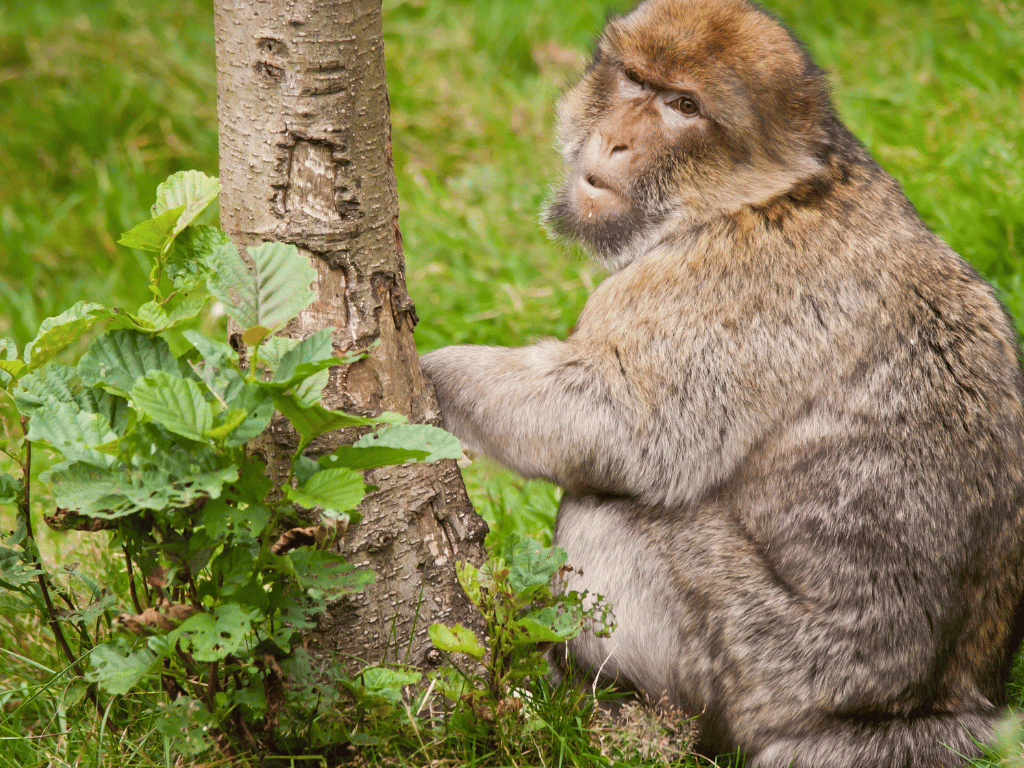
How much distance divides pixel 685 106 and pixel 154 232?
1673 mm

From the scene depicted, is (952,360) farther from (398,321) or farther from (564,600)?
(398,321)

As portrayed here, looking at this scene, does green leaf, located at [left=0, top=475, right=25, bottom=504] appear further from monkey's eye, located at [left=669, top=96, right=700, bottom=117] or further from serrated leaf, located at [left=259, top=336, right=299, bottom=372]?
monkey's eye, located at [left=669, top=96, right=700, bottom=117]

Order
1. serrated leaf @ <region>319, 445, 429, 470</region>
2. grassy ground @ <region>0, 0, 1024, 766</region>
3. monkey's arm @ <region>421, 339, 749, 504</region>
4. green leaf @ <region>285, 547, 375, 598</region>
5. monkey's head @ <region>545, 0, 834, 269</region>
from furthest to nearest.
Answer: grassy ground @ <region>0, 0, 1024, 766</region> < monkey's head @ <region>545, 0, 834, 269</region> < monkey's arm @ <region>421, 339, 749, 504</region> < green leaf @ <region>285, 547, 375, 598</region> < serrated leaf @ <region>319, 445, 429, 470</region>

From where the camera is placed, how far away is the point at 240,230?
99.4 inches

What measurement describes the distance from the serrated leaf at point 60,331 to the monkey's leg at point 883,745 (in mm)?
2079

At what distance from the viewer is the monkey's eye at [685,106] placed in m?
3.09

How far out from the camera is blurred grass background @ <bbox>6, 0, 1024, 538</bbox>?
522 cm

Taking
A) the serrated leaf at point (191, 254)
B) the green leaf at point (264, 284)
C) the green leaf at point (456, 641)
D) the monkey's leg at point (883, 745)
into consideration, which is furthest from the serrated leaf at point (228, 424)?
the monkey's leg at point (883, 745)

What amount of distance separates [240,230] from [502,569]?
1.07 meters

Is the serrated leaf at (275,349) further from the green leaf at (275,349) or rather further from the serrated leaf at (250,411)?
the serrated leaf at (250,411)

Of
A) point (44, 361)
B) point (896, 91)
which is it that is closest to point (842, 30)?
point (896, 91)

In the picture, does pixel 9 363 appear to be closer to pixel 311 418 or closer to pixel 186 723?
pixel 311 418

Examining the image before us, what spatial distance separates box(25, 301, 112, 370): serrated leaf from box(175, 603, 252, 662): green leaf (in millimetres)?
668

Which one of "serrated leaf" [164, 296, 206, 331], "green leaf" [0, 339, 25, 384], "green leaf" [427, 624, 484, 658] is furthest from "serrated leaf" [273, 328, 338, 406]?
"green leaf" [427, 624, 484, 658]
